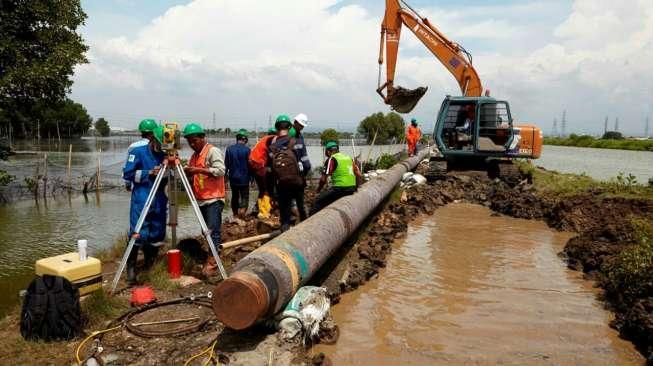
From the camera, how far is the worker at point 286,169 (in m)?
6.45

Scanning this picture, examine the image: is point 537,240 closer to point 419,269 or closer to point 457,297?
point 419,269

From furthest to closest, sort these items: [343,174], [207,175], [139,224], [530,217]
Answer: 1. [530,217]
2. [343,174]
3. [207,175]
4. [139,224]

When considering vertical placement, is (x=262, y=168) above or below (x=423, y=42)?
below

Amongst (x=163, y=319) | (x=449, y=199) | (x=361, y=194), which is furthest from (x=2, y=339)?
(x=449, y=199)

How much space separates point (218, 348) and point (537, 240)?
23.4 feet

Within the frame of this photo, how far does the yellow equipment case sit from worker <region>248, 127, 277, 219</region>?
13.5 feet

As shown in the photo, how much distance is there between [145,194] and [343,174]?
3.36 metres

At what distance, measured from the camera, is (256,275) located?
405cm

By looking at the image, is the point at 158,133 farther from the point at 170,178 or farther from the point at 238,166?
the point at 238,166

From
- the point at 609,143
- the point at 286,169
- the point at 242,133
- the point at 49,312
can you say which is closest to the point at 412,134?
the point at 242,133

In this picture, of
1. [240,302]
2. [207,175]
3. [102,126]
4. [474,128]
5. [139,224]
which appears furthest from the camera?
[102,126]

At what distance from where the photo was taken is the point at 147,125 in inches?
218

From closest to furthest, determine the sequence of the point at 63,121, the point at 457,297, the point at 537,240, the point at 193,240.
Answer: the point at 457,297 < the point at 193,240 < the point at 537,240 < the point at 63,121

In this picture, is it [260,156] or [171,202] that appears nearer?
[171,202]
